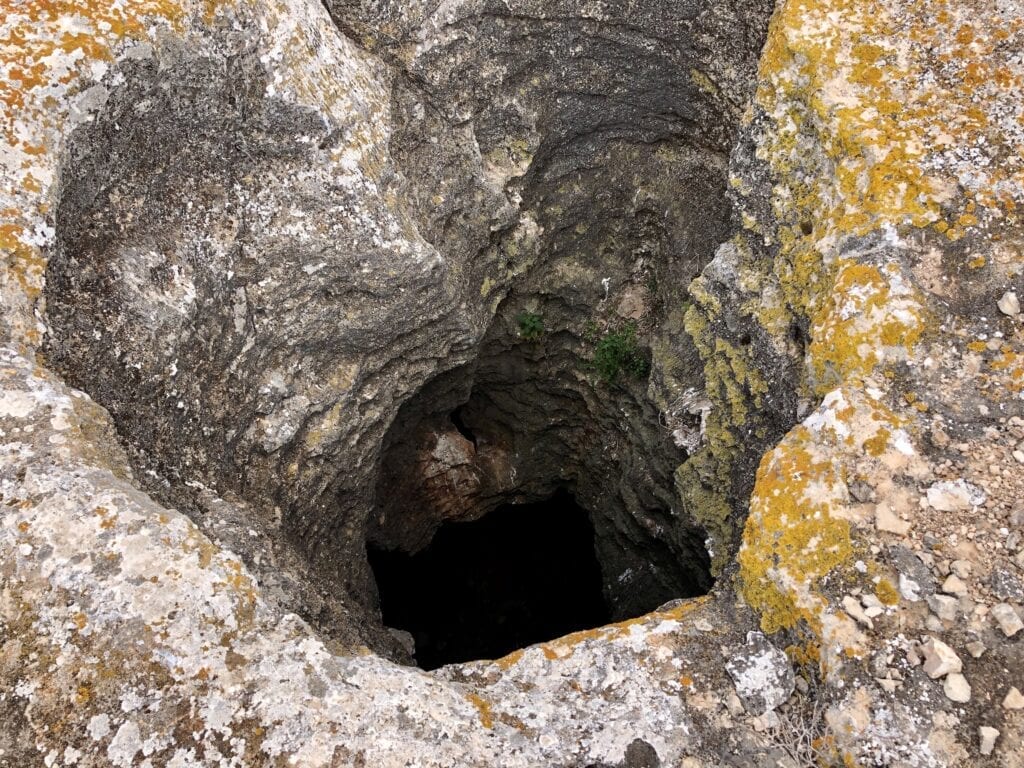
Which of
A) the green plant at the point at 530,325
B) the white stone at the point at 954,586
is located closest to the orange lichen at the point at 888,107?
the white stone at the point at 954,586

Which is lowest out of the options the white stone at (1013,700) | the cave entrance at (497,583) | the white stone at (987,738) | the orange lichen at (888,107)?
the cave entrance at (497,583)

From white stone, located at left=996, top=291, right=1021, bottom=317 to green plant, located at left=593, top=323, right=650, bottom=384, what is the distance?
3834 mm

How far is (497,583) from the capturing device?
9.32 m

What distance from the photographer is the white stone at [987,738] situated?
2424 mm

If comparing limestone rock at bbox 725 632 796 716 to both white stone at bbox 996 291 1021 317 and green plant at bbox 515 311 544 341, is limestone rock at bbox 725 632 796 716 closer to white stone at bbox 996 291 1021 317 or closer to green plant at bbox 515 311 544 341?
white stone at bbox 996 291 1021 317

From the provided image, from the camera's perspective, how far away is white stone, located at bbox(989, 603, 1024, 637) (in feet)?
8.55

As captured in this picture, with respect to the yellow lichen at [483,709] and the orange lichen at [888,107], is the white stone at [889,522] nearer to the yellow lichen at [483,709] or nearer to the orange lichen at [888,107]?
the orange lichen at [888,107]

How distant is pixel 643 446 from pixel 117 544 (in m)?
4.94

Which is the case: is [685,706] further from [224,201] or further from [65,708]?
[224,201]

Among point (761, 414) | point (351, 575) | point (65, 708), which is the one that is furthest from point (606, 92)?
point (65, 708)

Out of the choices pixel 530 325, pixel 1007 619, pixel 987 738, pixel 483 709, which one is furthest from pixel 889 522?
pixel 530 325

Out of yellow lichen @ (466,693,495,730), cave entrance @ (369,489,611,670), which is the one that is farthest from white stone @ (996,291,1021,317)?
cave entrance @ (369,489,611,670)

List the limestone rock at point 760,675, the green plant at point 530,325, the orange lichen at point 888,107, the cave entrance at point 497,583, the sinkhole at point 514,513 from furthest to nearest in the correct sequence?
the cave entrance at point 497,583 → the green plant at point 530,325 → the sinkhole at point 514,513 → the orange lichen at point 888,107 → the limestone rock at point 760,675

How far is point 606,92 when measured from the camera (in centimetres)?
601
